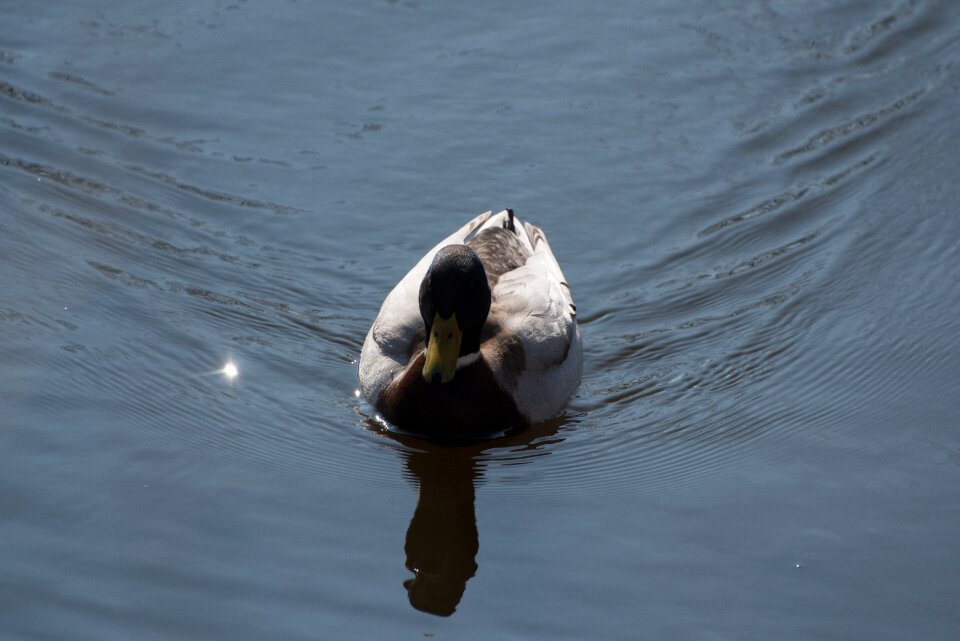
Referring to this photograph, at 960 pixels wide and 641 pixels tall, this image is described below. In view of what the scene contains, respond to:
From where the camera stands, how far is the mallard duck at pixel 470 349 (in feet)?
24.3

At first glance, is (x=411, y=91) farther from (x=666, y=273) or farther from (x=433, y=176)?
(x=666, y=273)

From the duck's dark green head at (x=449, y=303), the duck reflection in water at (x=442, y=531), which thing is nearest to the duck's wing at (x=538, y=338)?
the duck's dark green head at (x=449, y=303)

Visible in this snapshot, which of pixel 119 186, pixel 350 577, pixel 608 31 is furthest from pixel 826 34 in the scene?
pixel 350 577

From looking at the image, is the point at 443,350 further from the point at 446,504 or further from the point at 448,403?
the point at 446,504

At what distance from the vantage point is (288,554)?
20.5ft

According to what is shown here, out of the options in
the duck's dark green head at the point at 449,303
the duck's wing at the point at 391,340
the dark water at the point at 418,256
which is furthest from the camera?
the duck's wing at the point at 391,340

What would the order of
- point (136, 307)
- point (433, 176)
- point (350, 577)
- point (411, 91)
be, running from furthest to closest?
point (411, 91) → point (433, 176) → point (136, 307) → point (350, 577)

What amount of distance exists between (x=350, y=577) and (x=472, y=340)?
1.94m

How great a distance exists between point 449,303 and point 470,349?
0.48 metres

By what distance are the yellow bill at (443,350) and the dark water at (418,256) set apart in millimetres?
434

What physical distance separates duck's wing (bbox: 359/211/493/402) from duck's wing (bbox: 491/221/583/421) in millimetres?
492

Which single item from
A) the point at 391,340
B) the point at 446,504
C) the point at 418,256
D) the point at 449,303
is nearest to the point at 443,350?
the point at 449,303

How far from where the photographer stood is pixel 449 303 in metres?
7.35

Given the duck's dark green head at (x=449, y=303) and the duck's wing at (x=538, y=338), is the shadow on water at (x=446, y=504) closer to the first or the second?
the duck's wing at (x=538, y=338)
